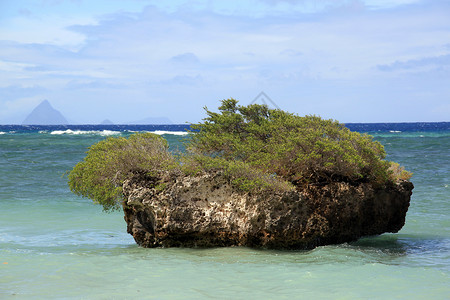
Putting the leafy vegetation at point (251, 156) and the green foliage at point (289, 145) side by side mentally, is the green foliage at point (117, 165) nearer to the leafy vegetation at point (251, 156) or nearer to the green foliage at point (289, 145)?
the leafy vegetation at point (251, 156)

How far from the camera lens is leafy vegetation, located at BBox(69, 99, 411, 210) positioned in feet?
36.7

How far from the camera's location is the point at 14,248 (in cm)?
1163

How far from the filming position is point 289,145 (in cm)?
1151

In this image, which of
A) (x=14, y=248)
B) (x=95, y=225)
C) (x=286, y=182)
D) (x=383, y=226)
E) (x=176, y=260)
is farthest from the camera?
(x=95, y=225)

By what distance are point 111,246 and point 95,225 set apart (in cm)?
345

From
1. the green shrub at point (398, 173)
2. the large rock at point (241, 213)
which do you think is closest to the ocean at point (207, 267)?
the large rock at point (241, 213)

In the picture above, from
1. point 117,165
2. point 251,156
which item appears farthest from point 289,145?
point 117,165

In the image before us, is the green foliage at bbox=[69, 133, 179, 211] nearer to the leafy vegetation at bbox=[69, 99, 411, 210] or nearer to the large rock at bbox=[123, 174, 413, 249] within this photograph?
the leafy vegetation at bbox=[69, 99, 411, 210]

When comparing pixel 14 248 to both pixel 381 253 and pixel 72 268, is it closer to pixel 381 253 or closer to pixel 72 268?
pixel 72 268

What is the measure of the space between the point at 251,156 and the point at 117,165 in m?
3.07

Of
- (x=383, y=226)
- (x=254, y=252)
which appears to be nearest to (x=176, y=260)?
(x=254, y=252)

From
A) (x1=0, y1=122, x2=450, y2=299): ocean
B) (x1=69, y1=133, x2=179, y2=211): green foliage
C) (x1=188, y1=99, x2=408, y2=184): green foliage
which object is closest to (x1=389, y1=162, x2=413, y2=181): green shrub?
(x1=188, y1=99, x2=408, y2=184): green foliage

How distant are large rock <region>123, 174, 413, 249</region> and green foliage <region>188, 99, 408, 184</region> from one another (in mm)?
433

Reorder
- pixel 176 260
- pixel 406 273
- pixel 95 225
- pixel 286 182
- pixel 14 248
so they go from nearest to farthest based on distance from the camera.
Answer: pixel 406 273 < pixel 176 260 < pixel 286 182 < pixel 14 248 < pixel 95 225
